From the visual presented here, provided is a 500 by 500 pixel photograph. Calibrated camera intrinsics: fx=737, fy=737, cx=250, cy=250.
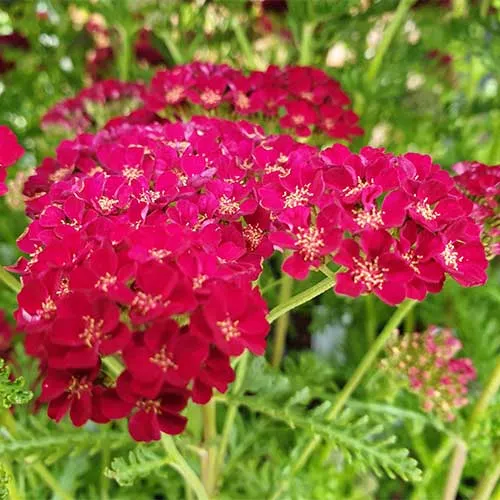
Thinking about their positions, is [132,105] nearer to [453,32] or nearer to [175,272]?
[453,32]

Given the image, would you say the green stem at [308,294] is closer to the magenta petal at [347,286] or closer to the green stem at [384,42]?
the magenta petal at [347,286]

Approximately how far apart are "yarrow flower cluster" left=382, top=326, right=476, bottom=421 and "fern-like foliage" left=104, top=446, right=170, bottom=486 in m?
0.33

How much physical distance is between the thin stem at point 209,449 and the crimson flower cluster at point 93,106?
485 millimetres

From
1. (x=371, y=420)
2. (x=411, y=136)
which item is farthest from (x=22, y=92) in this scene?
(x=371, y=420)

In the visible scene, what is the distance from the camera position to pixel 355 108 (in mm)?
1219

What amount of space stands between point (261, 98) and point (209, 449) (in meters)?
0.39

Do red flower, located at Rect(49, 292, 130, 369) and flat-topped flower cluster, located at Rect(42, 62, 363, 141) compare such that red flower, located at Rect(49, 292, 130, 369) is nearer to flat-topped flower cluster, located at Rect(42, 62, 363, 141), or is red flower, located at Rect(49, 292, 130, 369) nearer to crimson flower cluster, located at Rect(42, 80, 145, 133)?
flat-topped flower cluster, located at Rect(42, 62, 363, 141)

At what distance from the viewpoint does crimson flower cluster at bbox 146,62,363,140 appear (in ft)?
2.76

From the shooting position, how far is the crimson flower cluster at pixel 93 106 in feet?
3.45

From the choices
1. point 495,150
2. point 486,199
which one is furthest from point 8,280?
point 495,150

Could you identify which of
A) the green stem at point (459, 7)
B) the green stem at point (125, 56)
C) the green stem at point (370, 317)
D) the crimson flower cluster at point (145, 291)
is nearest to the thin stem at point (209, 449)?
the crimson flower cluster at point (145, 291)

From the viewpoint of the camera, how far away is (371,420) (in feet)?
3.37

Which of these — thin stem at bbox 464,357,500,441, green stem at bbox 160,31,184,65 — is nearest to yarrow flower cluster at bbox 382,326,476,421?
thin stem at bbox 464,357,500,441

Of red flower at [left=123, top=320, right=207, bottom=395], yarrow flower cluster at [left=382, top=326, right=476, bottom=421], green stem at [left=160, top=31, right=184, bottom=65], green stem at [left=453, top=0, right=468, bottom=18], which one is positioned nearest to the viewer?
red flower at [left=123, top=320, right=207, bottom=395]
